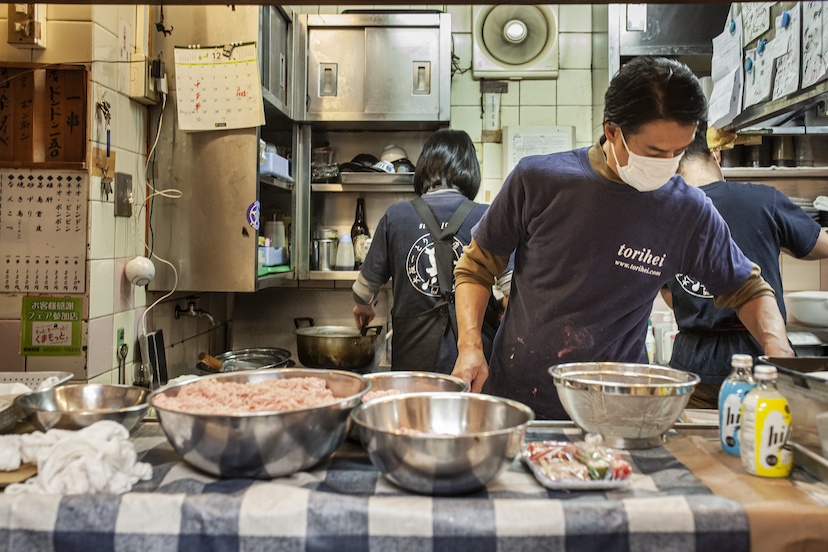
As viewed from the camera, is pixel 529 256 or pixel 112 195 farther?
pixel 112 195

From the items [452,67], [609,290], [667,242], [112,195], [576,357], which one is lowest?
[576,357]

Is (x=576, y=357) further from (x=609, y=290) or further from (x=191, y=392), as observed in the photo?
(x=191, y=392)

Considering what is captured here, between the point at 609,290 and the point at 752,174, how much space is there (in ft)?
7.02

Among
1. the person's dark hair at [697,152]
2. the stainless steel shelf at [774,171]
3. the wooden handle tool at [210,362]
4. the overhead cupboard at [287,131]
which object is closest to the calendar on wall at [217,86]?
the overhead cupboard at [287,131]

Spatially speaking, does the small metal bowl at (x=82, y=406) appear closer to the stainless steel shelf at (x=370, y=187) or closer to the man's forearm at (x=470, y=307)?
the man's forearm at (x=470, y=307)

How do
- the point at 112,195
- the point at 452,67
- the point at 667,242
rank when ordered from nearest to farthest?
1. the point at 667,242
2. the point at 112,195
3. the point at 452,67

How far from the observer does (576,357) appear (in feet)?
5.25

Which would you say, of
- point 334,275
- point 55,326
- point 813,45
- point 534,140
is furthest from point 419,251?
point 534,140

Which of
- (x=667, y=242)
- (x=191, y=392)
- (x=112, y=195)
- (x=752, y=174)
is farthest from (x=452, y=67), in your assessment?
(x=191, y=392)

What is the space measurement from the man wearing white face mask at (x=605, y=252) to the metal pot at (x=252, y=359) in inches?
59.5

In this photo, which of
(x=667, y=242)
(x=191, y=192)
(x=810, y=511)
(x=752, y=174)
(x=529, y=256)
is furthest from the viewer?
(x=752, y=174)

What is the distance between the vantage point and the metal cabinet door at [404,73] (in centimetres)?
326

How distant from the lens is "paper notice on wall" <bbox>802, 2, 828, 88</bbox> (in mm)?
1745

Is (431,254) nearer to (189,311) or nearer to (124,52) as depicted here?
(189,311)
